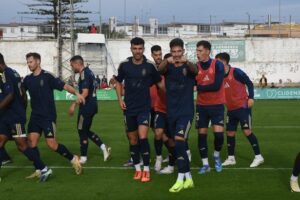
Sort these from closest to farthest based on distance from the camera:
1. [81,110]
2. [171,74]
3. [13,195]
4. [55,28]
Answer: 1. [13,195]
2. [171,74]
3. [81,110]
4. [55,28]

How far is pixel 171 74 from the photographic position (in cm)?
855

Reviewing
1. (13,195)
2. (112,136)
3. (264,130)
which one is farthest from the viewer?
(264,130)

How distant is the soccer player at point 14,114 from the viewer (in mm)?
8891

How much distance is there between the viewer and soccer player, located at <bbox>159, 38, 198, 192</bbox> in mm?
8375

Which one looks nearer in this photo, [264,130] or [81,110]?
[81,110]

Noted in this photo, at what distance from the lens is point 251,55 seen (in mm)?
52969

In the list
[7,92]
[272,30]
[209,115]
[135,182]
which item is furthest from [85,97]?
[272,30]

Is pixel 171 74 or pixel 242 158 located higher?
pixel 171 74

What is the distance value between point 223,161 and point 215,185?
7.87 ft

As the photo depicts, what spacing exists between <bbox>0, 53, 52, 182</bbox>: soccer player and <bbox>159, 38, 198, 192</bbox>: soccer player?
243cm

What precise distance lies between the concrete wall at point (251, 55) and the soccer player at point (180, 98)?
44.3m

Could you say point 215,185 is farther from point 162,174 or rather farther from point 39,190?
point 39,190

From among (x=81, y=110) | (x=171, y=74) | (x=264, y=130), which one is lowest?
(x=264, y=130)

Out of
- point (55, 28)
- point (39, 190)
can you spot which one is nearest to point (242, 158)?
point (39, 190)
